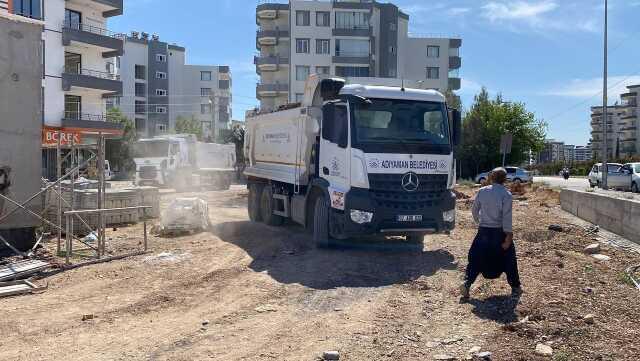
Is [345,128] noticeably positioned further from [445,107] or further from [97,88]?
[97,88]

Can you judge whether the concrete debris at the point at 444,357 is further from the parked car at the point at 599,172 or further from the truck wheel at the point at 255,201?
the parked car at the point at 599,172

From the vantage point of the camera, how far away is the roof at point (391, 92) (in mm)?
10477

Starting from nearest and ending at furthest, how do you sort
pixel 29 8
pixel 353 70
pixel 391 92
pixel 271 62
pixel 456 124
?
pixel 391 92 < pixel 456 124 < pixel 29 8 < pixel 353 70 < pixel 271 62

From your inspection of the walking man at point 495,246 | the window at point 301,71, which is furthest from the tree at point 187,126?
the walking man at point 495,246

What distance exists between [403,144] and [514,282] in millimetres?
3471

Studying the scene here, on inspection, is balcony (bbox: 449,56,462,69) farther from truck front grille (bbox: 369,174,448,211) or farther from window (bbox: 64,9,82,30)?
truck front grille (bbox: 369,174,448,211)

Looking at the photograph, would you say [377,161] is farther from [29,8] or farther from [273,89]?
[273,89]

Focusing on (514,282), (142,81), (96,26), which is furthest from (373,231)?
(142,81)

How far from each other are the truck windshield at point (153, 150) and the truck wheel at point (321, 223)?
21.0 m

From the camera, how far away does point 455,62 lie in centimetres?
7388

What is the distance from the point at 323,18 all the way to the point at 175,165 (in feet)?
126

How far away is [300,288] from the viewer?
8.16 m

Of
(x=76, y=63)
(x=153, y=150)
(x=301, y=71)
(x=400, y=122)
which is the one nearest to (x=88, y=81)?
(x=76, y=63)

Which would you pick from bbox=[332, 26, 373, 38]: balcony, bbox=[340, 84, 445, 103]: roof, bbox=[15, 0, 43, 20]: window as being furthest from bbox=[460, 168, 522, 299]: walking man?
bbox=[332, 26, 373, 38]: balcony
